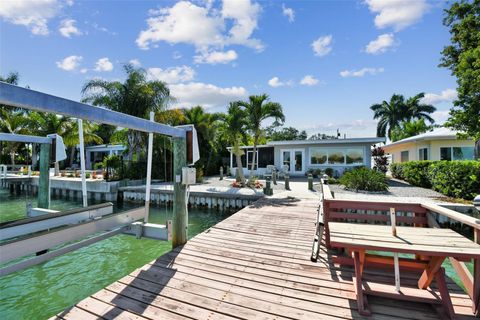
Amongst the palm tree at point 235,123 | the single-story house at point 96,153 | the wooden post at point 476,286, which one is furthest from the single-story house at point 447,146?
the single-story house at point 96,153

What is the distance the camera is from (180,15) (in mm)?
7465

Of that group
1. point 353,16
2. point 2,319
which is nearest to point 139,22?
point 353,16

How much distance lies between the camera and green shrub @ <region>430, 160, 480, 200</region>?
8.75 metres

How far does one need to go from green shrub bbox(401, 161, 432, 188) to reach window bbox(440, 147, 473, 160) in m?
2.10

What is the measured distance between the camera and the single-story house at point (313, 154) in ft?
58.7

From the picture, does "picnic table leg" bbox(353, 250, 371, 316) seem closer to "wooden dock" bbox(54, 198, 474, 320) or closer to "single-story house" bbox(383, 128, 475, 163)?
"wooden dock" bbox(54, 198, 474, 320)

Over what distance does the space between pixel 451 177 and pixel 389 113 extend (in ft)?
96.9

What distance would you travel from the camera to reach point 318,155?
757 inches

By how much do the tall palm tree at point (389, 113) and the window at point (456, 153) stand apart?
21.7 meters

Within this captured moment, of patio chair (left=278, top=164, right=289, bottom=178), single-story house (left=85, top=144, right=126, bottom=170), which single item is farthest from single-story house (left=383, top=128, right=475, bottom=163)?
single-story house (left=85, top=144, right=126, bottom=170)

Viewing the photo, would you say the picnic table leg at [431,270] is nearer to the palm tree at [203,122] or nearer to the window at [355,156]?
the window at [355,156]

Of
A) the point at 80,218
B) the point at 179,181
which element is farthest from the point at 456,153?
the point at 80,218

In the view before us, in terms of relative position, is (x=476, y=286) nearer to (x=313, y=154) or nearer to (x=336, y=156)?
(x=336, y=156)

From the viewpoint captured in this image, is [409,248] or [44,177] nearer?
[409,248]
